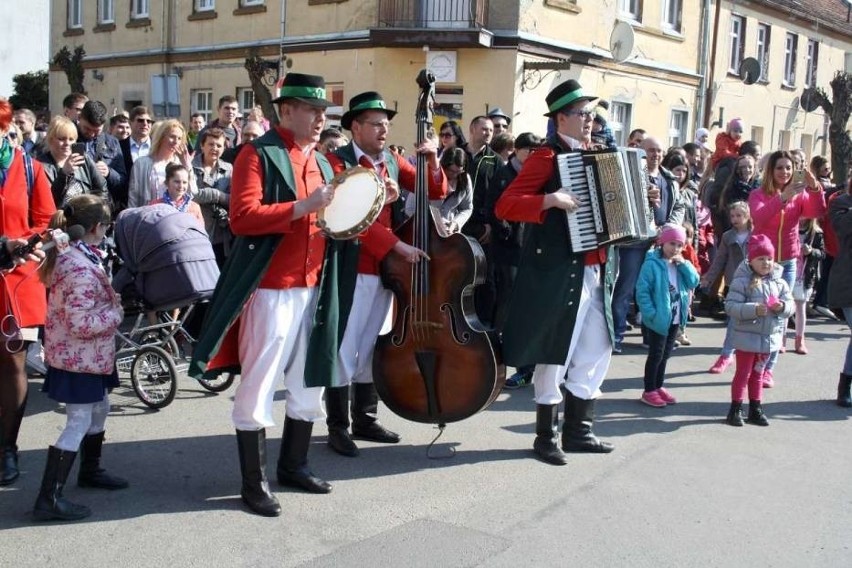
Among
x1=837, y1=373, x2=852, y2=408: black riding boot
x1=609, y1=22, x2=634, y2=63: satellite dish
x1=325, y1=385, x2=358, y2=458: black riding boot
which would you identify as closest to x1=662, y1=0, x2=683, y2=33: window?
x1=609, y1=22, x2=634, y2=63: satellite dish

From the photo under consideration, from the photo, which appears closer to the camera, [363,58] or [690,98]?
[363,58]

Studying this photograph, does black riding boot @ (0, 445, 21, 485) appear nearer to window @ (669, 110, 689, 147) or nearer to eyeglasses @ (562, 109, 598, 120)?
eyeglasses @ (562, 109, 598, 120)

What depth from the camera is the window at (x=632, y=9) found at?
21.4 m

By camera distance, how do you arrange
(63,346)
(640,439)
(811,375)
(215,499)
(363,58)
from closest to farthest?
(63,346) < (215,499) < (640,439) < (811,375) < (363,58)

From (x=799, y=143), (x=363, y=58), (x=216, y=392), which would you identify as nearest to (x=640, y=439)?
(x=216, y=392)

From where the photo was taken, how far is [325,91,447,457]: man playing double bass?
5.17 metres

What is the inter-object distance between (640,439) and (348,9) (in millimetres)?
14977

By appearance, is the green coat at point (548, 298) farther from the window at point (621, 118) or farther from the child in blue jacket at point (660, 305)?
the window at point (621, 118)

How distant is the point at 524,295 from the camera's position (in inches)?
217

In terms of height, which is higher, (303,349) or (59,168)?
(59,168)

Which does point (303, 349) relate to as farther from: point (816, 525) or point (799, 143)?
point (799, 143)

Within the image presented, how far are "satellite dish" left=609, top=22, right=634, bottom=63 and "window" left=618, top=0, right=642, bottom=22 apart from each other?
8.94 ft

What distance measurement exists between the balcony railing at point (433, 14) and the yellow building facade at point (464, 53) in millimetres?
22

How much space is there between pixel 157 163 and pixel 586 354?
4063 millimetres
